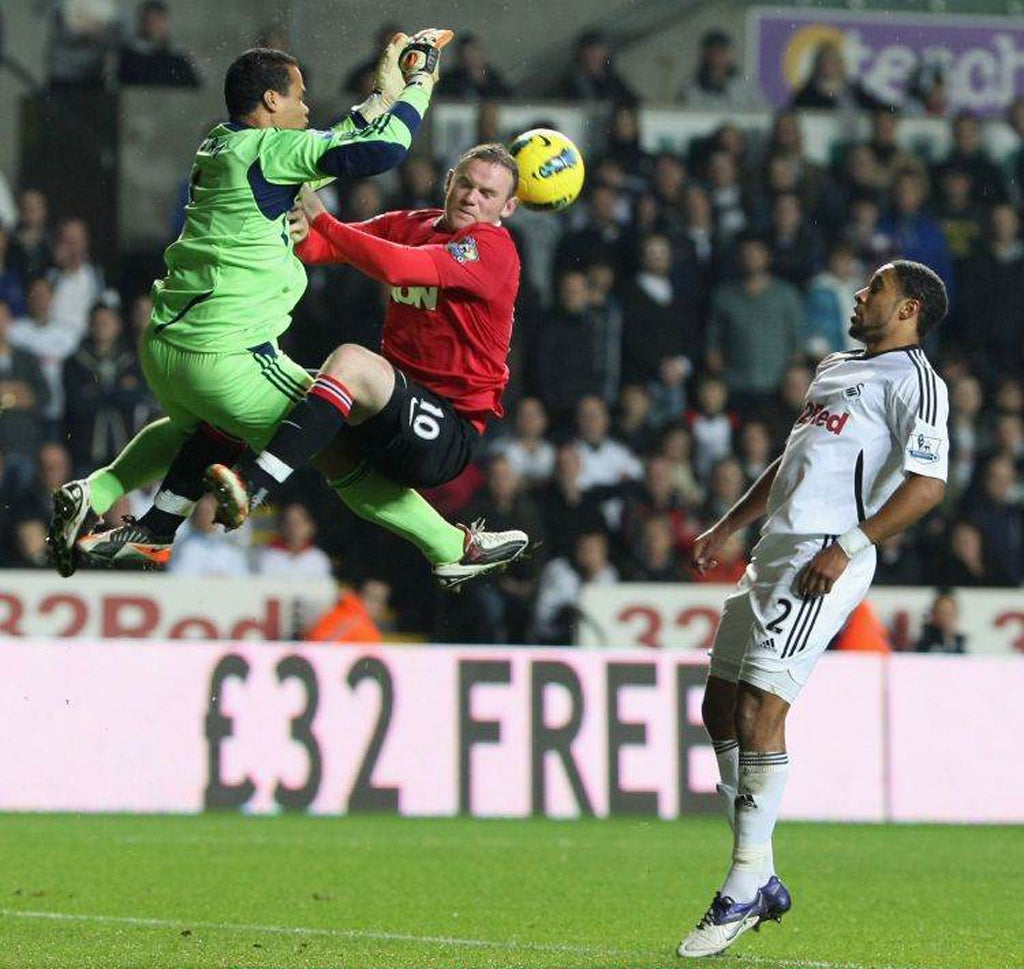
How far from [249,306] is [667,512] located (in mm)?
7745

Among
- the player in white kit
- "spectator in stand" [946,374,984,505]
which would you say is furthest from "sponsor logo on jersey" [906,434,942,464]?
"spectator in stand" [946,374,984,505]

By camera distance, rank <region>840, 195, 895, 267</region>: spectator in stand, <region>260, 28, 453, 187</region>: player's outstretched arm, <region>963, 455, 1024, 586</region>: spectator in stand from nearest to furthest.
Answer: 1. <region>260, 28, 453, 187</region>: player's outstretched arm
2. <region>963, 455, 1024, 586</region>: spectator in stand
3. <region>840, 195, 895, 267</region>: spectator in stand

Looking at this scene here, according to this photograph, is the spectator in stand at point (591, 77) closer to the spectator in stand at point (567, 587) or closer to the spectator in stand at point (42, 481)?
the spectator in stand at point (567, 587)

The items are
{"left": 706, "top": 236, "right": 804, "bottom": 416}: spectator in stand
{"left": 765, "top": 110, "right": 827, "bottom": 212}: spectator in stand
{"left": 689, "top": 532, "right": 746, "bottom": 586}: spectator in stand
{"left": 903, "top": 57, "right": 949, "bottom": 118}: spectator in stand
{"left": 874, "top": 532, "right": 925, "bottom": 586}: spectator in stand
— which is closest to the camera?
{"left": 689, "top": 532, "right": 746, "bottom": 586}: spectator in stand

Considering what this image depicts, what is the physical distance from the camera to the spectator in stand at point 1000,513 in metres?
15.0

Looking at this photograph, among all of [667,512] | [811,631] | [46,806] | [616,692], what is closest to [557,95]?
[667,512]

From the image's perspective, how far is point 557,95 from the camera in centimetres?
1616

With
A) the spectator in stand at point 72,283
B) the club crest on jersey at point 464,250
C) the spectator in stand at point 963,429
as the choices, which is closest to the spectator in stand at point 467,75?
the spectator in stand at point 72,283

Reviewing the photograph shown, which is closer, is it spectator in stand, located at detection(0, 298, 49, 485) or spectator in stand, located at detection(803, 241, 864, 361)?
spectator in stand, located at detection(0, 298, 49, 485)

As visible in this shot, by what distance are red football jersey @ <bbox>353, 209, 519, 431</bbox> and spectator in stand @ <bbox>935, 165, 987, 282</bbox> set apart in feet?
30.3

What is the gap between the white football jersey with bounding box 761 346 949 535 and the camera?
24.6 feet

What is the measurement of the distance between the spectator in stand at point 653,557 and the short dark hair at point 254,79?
24.9 ft

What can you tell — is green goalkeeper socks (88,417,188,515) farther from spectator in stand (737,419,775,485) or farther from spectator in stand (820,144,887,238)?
spectator in stand (820,144,887,238)

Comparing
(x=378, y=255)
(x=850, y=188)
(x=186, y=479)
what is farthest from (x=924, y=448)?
(x=850, y=188)
